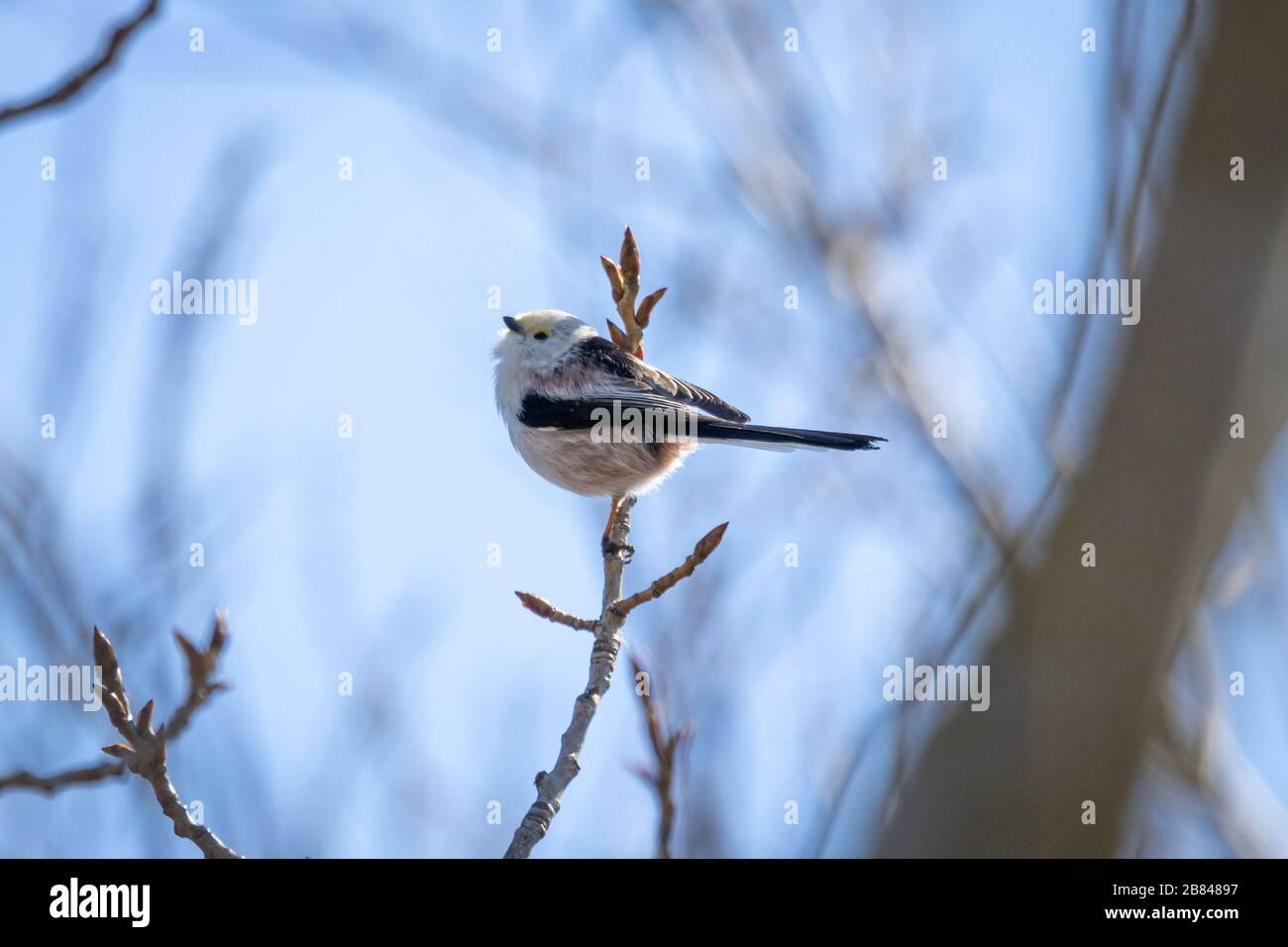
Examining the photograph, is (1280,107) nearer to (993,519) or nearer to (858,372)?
(993,519)

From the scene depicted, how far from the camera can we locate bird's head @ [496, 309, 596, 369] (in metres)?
4.04

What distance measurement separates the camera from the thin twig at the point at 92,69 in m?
1.59

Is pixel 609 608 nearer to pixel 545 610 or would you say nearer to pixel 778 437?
pixel 545 610

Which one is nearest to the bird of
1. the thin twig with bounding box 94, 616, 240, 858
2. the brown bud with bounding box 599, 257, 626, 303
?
the brown bud with bounding box 599, 257, 626, 303

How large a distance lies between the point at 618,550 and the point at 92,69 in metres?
1.84

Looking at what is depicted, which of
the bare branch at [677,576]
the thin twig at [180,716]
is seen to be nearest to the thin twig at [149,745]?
the thin twig at [180,716]

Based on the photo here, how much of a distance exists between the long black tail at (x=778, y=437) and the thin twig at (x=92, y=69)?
1897 mm

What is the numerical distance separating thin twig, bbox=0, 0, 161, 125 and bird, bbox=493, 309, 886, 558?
192 centimetres

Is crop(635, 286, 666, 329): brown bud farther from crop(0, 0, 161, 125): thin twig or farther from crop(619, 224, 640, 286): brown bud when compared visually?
crop(0, 0, 161, 125): thin twig

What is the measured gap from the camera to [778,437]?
3152 millimetres

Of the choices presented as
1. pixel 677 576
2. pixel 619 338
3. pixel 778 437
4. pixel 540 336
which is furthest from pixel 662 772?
pixel 540 336

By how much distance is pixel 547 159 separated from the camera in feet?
11.8
